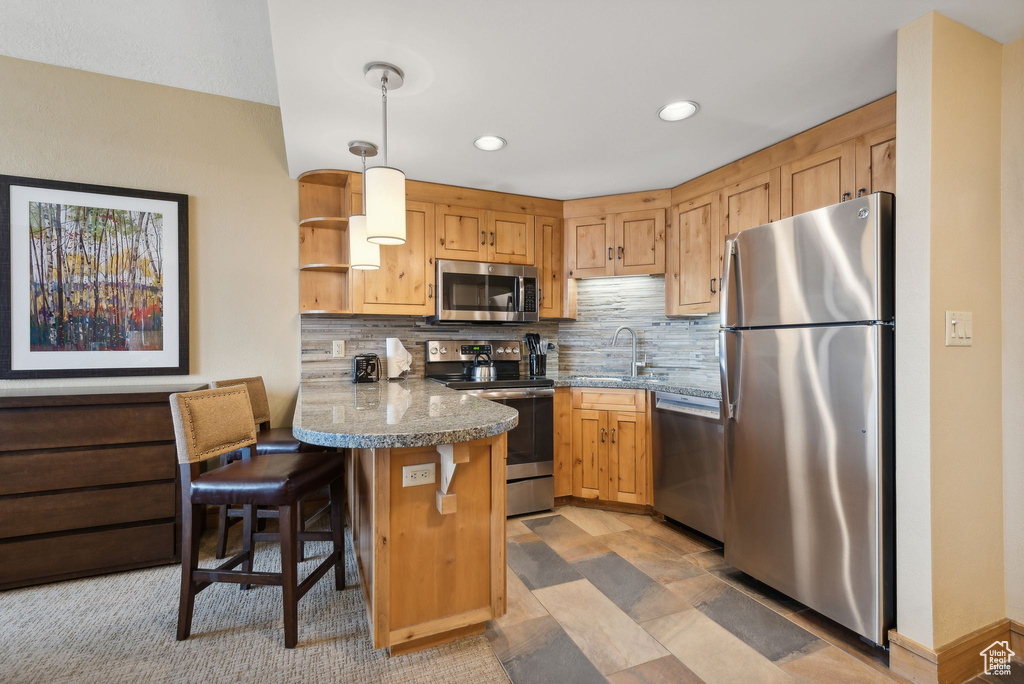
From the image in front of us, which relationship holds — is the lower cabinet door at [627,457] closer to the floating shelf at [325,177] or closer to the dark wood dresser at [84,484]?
the floating shelf at [325,177]

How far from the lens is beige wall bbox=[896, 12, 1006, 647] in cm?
161

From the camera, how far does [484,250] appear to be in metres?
3.46

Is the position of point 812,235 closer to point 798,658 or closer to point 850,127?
point 850,127

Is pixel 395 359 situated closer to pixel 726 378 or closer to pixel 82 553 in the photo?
pixel 82 553

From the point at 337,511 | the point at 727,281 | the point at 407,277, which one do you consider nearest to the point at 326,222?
the point at 407,277

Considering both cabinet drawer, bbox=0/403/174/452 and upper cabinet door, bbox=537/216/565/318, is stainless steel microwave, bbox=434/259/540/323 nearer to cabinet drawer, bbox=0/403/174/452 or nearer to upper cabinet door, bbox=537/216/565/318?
upper cabinet door, bbox=537/216/565/318

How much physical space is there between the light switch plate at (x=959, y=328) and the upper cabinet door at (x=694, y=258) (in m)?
1.37

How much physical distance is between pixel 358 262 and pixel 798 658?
100 inches

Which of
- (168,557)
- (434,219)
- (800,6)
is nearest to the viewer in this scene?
(800,6)

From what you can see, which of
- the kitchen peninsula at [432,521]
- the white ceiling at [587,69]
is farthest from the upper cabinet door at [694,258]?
the kitchen peninsula at [432,521]

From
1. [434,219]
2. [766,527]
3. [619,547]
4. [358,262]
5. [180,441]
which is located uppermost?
[434,219]

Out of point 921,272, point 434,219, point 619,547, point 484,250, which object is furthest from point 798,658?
point 434,219

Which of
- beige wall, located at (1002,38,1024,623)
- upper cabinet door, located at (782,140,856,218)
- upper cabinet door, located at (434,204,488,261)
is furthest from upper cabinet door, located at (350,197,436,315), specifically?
beige wall, located at (1002,38,1024,623)

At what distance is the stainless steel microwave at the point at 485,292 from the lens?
3320 millimetres
